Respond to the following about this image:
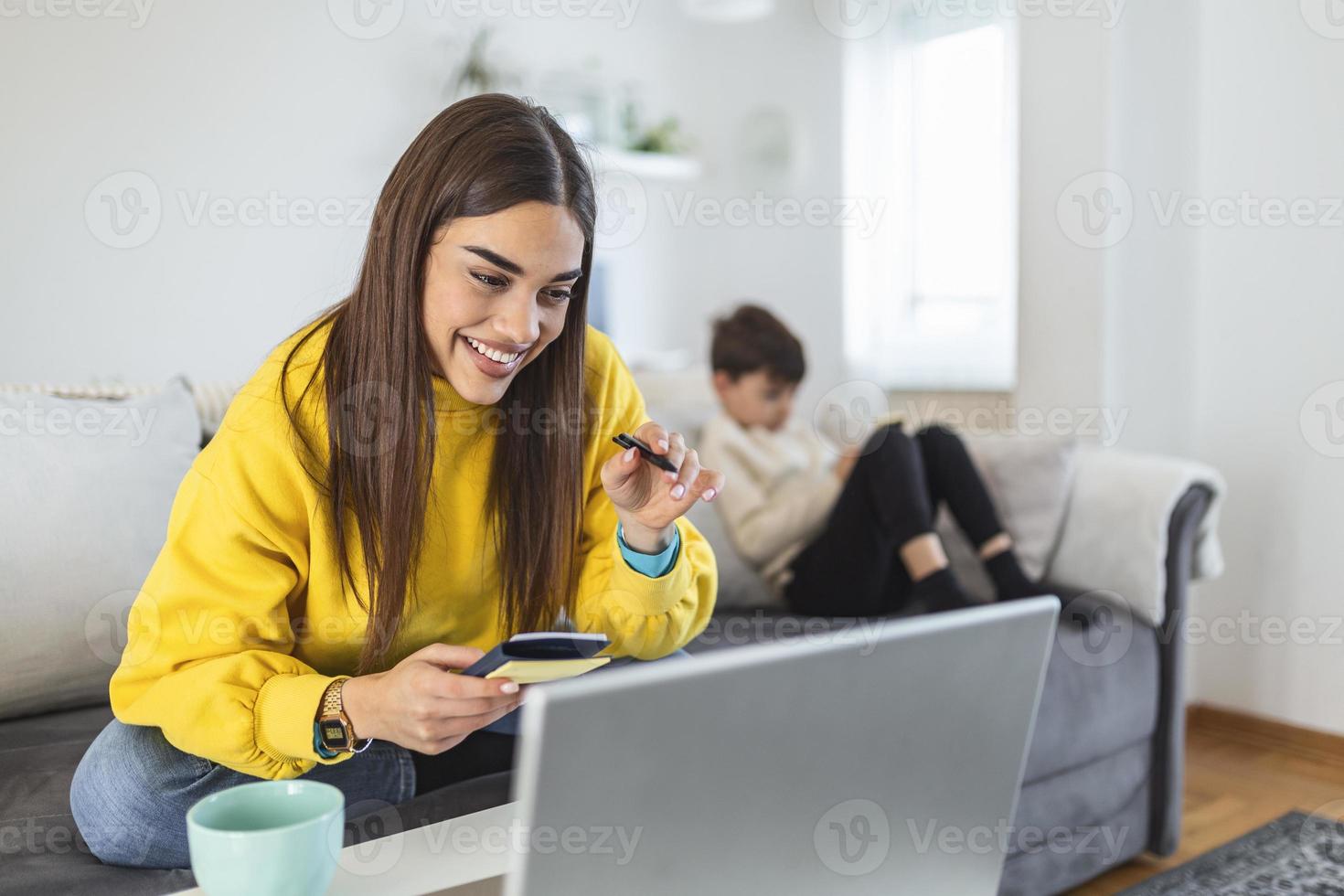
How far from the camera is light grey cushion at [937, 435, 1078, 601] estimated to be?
84.9 inches

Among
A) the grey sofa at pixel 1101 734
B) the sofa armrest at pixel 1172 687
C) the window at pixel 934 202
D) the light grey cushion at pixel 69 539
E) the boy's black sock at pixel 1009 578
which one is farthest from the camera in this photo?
the window at pixel 934 202

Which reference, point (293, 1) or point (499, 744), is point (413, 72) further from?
point (499, 744)

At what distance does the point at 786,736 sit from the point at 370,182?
320cm

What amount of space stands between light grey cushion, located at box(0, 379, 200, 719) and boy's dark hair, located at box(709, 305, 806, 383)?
3.93 ft

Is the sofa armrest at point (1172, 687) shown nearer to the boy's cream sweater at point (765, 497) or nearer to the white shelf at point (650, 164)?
the boy's cream sweater at point (765, 497)

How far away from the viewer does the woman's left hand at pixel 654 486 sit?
110cm

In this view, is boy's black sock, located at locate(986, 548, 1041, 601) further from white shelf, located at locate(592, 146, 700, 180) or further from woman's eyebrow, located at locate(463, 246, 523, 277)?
white shelf, located at locate(592, 146, 700, 180)

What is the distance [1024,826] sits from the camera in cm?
169

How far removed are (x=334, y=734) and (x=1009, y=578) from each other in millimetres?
1477

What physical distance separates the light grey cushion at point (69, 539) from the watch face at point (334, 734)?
0.68 meters

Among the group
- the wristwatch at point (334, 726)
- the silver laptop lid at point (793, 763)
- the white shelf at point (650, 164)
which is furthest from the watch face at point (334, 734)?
the white shelf at point (650, 164)

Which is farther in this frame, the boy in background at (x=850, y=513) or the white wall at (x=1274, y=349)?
the white wall at (x=1274, y=349)

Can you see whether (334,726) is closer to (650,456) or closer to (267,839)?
(267,839)

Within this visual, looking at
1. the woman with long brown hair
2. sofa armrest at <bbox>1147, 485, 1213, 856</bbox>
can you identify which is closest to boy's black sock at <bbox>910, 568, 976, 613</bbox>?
sofa armrest at <bbox>1147, 485, 1213, 856</bbox>
